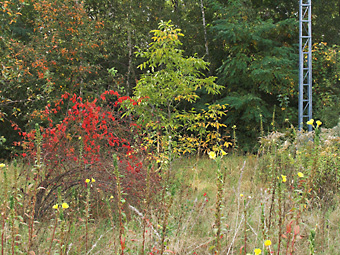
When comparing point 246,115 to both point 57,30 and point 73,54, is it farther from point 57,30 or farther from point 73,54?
point 57,30

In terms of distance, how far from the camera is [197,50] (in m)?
11.7

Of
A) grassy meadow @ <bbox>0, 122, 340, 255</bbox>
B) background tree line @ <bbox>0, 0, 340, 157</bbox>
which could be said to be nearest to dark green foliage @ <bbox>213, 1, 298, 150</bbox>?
background tree line @ <bbox>0, 0, 340, 157</bbox>

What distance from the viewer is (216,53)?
474 inches

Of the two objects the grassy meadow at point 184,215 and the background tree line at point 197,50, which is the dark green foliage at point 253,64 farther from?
the grassy meadow at point 184,215

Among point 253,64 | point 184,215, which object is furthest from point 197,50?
point 184,215

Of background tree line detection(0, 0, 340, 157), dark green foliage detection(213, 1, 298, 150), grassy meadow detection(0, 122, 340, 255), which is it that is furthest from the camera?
dark green foliage detection(213, 1, 298, 150)

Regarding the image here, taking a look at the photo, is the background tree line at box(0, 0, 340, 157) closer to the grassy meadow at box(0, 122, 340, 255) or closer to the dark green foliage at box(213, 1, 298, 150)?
the dark green foliage at box(213, 1, 298, 150)

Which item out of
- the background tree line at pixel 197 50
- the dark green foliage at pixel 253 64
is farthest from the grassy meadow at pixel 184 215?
the background tree line at pixel 197 50

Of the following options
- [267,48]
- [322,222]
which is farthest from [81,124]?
[267,48]

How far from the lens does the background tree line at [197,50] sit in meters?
9.26

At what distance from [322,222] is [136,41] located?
8449 mm

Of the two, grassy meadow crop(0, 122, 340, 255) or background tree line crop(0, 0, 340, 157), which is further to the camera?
background tree line crop(0, 0, 340, 157)

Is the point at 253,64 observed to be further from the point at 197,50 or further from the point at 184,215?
the point at 184,215

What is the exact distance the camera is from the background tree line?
30.4ft
